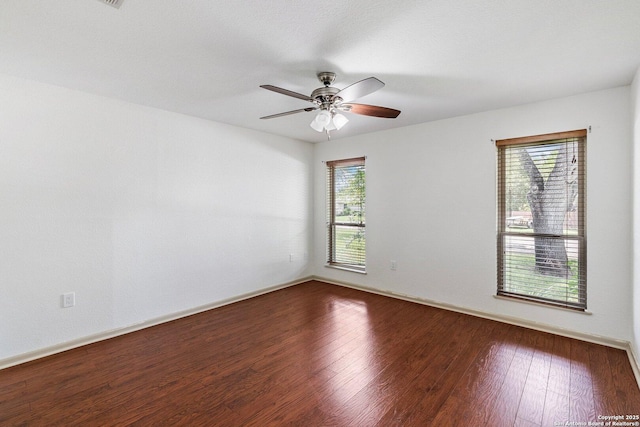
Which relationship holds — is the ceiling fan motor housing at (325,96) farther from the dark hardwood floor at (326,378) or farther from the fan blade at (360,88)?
the dark hardwood floor at (326,378)

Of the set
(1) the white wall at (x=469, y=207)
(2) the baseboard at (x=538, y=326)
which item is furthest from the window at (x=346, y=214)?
(2) the baseboard at (x=538, y=326)

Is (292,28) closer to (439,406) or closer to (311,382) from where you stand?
(311,382)

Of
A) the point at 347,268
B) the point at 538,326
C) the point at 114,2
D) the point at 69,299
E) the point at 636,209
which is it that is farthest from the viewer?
the point at 347,268

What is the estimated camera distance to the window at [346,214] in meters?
4.75

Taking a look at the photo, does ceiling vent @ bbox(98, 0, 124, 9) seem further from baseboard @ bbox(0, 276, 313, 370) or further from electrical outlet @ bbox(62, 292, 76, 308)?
baseboard @ bbox(0, 276, 313, 370)

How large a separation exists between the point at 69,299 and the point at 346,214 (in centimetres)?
357

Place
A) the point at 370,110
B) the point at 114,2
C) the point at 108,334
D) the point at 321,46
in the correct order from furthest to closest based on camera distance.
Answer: the point at 108,334, the point at 370,110, the point at 321,46, the point at 114,2

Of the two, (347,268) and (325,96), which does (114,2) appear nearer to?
(325,96)

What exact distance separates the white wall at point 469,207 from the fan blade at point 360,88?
1986mm

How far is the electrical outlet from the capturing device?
9.04 feet

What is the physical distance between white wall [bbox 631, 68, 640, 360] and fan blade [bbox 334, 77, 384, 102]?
2086 millimetres

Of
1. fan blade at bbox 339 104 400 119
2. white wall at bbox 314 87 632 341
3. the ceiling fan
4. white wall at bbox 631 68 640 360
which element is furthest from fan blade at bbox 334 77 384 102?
white wall at bbox 631 68 640 360

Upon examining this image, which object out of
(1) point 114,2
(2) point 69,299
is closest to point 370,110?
(1) point 114,2

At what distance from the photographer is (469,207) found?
11.8 ft
